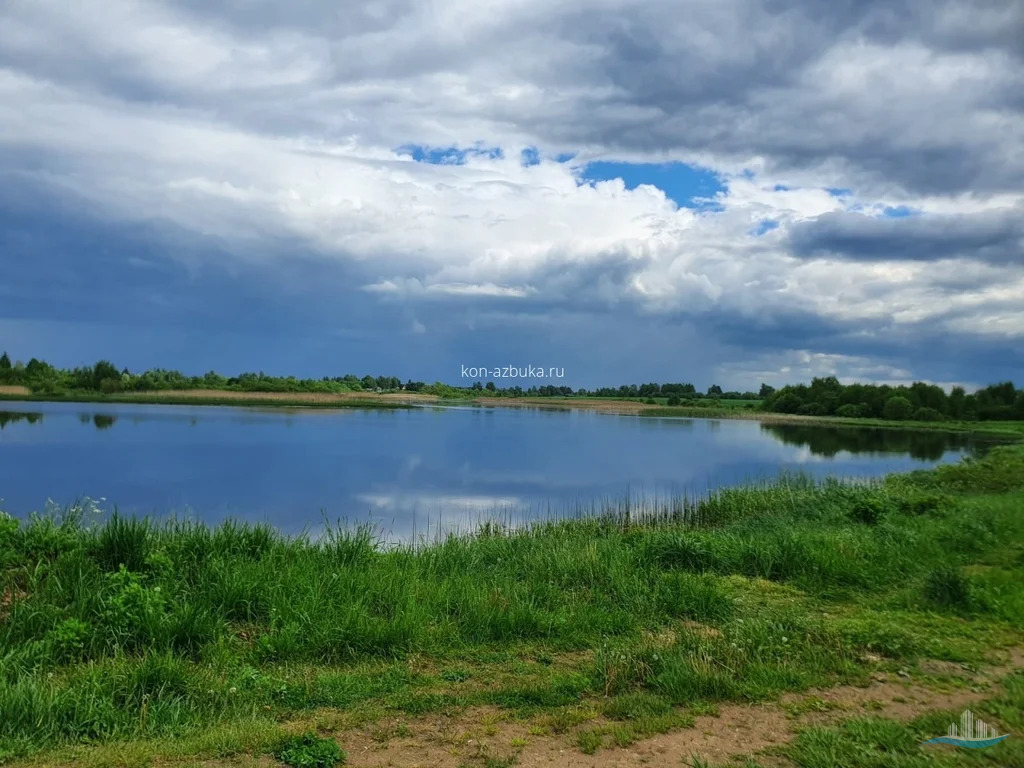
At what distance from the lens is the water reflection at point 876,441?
42.8m

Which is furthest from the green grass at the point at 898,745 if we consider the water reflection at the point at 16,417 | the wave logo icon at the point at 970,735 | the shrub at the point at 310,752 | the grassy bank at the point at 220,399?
the grassy bank at the point at 220,399

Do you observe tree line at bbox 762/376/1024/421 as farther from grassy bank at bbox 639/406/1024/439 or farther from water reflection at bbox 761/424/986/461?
water reflection at bbox 761/424/986/461

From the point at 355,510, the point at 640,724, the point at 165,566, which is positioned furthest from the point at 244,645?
the point at 355,510

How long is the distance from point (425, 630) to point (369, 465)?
2188 cm

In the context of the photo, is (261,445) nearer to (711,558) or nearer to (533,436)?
(533,436)

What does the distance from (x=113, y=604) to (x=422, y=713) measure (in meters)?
2.77

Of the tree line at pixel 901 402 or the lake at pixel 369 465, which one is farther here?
the tree line at pixel 901 402

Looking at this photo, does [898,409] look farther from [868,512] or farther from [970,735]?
[970,735]

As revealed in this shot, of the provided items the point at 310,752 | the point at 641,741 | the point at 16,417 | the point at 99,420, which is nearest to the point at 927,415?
the point at 99,420

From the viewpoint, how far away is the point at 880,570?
848 centimetres

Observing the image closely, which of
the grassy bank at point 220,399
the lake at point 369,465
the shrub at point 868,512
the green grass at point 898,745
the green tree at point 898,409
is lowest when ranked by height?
the lake at point 369,465

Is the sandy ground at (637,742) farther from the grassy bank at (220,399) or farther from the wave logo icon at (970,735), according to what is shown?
the grassy bank at (220,399)

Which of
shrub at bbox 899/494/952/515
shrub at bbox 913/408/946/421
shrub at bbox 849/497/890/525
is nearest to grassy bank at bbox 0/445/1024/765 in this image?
shrub at bbox 849/497/890/525

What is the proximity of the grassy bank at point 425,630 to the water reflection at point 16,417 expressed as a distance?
34936mm
